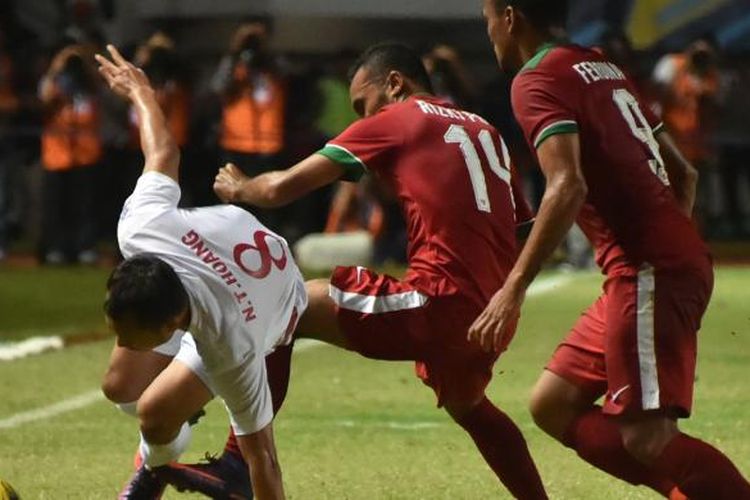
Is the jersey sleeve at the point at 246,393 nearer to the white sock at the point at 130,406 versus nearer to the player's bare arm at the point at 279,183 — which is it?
the player's bare arm at the point at 279,183

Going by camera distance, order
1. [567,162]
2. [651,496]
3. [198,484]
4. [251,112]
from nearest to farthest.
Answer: [567,162]
[198,484]
[651,496]
[251,112]

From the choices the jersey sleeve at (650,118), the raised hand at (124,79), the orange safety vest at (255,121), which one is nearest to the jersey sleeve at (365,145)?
the raised hand at (124,79)

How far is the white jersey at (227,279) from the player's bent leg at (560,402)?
2.93 ft

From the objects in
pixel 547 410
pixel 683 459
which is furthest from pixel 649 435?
pixel 547 410

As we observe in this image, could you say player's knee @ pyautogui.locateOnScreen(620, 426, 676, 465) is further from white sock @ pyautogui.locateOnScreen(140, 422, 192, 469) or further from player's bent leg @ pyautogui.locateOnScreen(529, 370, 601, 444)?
white sock @ pyautogui.locateOnScreen(140, 422, 192, 469)

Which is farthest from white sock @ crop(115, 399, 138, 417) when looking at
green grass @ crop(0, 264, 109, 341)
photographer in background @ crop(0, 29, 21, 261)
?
photographer in background @ crop(0, 29, 21, 261)

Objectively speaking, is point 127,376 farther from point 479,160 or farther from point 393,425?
point 393,425

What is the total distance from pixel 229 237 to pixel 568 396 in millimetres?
1223

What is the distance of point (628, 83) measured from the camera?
6.46 meters

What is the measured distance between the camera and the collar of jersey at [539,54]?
6.27 metres

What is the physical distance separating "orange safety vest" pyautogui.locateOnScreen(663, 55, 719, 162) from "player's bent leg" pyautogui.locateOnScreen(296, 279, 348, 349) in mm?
13298

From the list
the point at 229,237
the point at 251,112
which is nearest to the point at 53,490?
the point at 229,237

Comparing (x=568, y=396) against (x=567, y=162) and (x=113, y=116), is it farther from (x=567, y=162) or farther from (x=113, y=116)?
(x=113, y=116)

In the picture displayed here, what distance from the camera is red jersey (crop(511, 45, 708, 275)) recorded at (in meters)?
6.20
